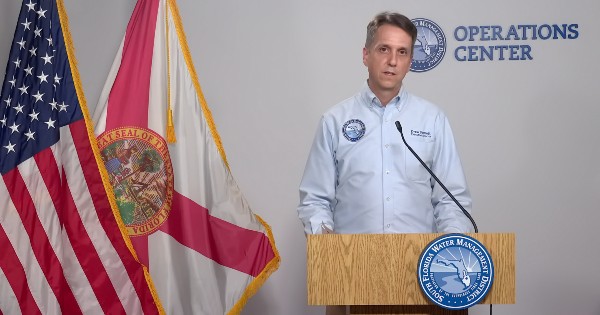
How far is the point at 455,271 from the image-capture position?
197 centimetres

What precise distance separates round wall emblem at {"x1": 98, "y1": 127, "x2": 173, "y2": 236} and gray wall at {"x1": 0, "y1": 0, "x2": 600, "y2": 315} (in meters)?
0.81

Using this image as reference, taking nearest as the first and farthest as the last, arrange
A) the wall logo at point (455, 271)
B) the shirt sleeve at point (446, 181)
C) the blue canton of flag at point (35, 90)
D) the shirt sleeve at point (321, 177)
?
the wall logo at point (455, 271), the shirt sleeve at point (446, 181), the shirt sleeve at point (321, 177), the blue canton of flag at point (35, 90)

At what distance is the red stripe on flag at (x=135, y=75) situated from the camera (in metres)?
3.54

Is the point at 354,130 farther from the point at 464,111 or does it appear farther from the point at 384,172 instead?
the point at 464,111

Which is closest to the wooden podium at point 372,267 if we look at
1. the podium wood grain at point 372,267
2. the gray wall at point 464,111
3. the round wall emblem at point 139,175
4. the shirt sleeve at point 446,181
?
the podium wood grain at point 372,267

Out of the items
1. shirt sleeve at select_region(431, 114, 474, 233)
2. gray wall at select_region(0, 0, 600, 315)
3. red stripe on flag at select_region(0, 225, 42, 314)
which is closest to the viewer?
shirt sleeve at select_region(431, 114, 474, 233)

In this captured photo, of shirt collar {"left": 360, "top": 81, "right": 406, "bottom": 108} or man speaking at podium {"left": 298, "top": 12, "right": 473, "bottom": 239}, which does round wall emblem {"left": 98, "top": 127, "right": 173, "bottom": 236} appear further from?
shirt collar {"left": 360, "top": 81, "right": 406, "bottom": 108}

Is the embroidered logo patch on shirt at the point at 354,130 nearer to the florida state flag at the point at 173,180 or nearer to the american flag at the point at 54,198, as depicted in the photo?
the florida state flag at the point at 173,180

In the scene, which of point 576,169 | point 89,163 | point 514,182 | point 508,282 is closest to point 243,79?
point 89,163

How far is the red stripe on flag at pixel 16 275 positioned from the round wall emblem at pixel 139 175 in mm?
487

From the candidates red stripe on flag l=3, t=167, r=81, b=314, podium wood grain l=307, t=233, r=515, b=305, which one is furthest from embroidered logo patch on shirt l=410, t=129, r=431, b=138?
red stripe on flag l=3, t=167, r=81, b=314

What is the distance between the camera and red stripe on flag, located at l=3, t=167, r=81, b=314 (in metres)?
3.21

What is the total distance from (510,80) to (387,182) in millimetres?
1616

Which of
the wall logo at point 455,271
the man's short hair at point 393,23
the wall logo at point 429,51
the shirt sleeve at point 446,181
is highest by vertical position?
the wall logo at point 429,51
